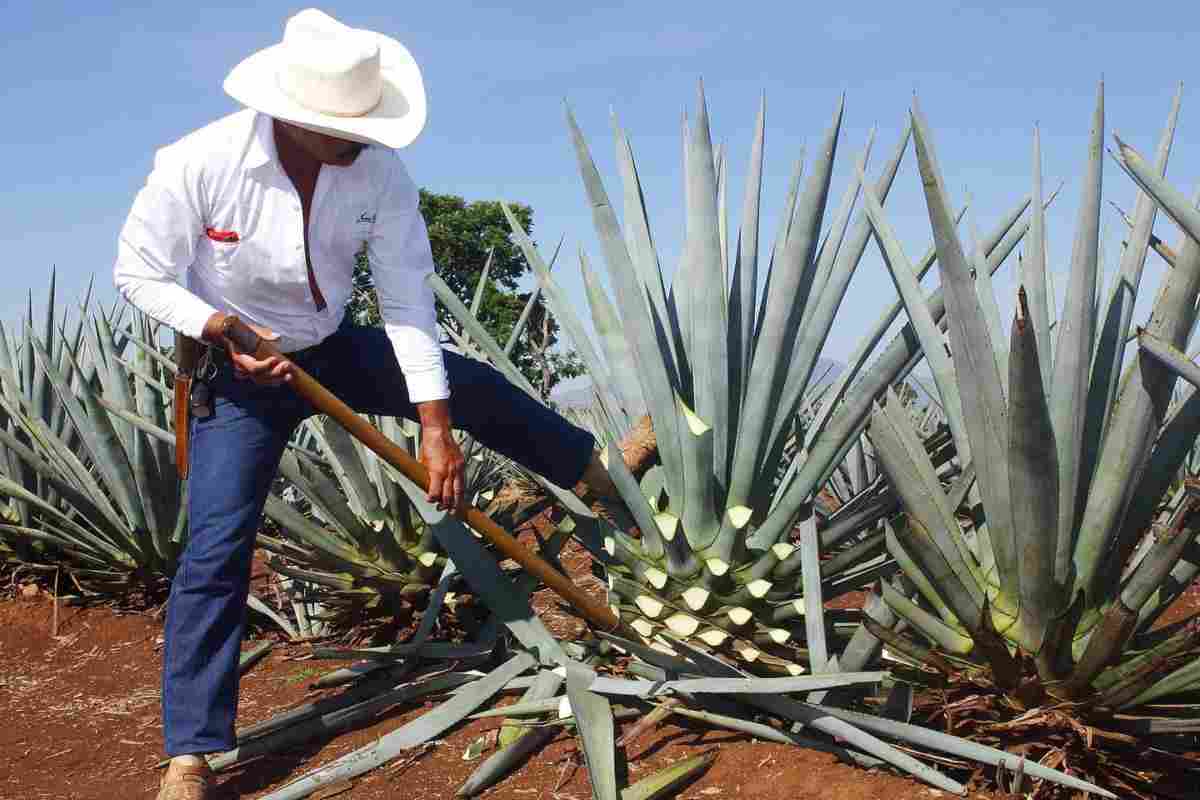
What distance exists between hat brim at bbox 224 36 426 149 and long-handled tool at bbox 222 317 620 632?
43 cm

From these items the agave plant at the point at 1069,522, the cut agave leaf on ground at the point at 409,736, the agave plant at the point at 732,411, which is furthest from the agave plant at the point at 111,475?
the agave plant at the point at 1069,522

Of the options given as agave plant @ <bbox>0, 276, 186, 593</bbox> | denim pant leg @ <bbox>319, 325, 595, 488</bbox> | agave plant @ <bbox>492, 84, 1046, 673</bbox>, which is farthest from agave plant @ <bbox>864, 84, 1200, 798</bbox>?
agave plant @ <bbox>0, 276, 186, 593</bbox>

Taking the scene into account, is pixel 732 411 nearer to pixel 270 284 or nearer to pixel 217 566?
pixel 270 284

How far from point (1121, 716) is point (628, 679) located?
3.11ft

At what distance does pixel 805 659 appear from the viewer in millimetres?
2547

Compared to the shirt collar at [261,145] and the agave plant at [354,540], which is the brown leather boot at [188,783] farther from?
the shirt collar at [261,145]

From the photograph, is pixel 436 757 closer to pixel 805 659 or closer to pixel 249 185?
A: pixel 805 659

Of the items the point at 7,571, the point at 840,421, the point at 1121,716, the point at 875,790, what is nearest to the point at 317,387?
the point at 840,421

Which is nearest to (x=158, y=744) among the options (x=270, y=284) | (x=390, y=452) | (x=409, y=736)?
(x=409, y=736)

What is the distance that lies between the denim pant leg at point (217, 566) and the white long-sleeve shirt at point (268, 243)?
7.3 inches

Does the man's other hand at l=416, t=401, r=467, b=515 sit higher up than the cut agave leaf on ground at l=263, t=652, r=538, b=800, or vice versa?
the man's other hand at l=416, t=401, r=467, b=515

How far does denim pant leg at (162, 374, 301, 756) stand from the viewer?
8.24 ft

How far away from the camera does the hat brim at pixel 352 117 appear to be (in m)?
2.37

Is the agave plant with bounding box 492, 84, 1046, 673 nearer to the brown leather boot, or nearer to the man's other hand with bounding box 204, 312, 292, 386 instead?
the man's other hand with bounding box 204, 312, 292, 386
